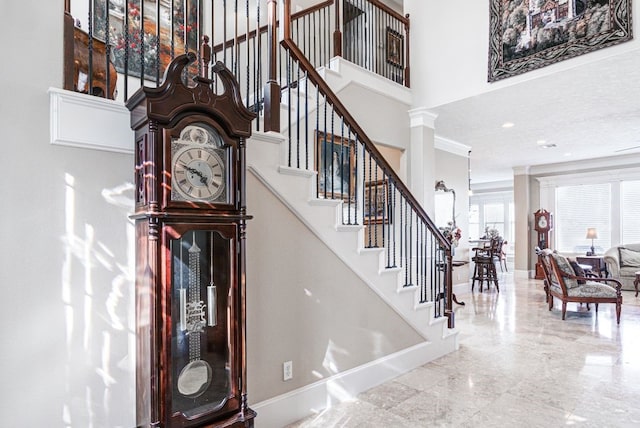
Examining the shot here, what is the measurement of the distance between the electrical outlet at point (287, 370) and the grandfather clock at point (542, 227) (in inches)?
349

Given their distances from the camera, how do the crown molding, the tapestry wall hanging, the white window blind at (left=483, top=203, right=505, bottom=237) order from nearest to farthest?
1. the tapestry wall hanging
2. the crown molding
3. the white window blind at (left=483, top=203, right=505, bottom=237)

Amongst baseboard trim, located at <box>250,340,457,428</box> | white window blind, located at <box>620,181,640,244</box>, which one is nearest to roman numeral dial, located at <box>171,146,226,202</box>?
baseboard trim, located at <box>250,340,457,428</box>

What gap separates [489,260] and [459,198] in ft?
4.30

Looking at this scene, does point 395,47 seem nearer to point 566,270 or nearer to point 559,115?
point 559,115

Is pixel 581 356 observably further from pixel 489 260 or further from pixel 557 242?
pixel 557 242

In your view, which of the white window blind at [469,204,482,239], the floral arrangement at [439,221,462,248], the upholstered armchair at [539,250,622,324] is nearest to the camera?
the upholstered armchair at [539,250,622,324]

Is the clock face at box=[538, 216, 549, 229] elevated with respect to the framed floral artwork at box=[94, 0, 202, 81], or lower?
lower

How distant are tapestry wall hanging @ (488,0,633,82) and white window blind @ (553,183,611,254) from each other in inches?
255

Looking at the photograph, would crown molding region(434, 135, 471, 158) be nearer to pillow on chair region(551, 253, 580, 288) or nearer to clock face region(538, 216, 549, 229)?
pillow on chair region(551, 253, 580, 288)

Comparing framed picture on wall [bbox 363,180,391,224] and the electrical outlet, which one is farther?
framed picture on wall [bbox 363,180,391,224]

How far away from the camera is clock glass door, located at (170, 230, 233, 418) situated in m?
1.67

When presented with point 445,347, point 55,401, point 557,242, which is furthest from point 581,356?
point 557,242

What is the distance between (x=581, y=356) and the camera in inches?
150

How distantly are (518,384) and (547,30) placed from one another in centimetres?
366
